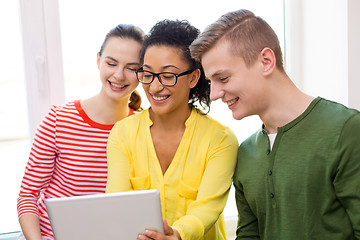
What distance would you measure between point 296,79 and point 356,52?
0.38 metres

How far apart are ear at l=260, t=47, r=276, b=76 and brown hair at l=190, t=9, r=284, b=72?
0.02 m

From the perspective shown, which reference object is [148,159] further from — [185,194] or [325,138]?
[325,138]

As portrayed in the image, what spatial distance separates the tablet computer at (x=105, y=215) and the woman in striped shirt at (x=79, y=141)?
55 centimetres

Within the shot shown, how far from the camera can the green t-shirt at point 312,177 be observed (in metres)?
1.29

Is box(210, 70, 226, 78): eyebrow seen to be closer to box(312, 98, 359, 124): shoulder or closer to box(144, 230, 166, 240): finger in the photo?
box(312, 98, 359, 124): shoulder

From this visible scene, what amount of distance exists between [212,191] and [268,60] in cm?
43

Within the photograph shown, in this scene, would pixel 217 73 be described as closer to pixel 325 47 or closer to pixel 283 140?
pixel 283 140

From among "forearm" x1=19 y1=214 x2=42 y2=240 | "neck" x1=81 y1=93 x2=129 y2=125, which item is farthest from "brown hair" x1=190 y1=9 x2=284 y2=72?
"forearm" x1=19 y1=214 x2=42 y2=240

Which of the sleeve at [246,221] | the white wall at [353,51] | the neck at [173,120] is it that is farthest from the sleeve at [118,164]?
the white wall at [353,51]

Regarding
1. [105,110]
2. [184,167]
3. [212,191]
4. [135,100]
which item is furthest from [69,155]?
[212,191]

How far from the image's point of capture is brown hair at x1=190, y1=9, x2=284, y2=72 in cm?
137

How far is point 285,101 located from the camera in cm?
138

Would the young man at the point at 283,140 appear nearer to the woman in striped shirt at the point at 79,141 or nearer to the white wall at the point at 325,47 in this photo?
the woman in striped shirt at the point at 79,141

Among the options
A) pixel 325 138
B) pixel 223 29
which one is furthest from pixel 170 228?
pixel 223 29
